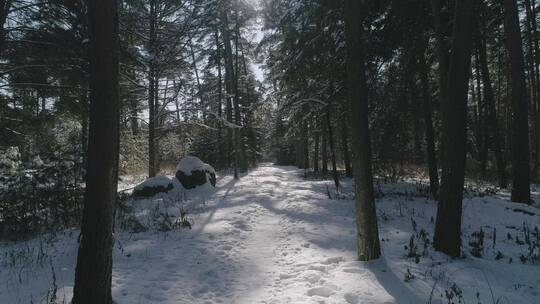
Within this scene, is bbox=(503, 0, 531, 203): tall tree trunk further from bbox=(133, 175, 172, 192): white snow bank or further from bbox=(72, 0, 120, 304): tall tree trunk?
bbox=(133, 175, 172, 192): white snow bank


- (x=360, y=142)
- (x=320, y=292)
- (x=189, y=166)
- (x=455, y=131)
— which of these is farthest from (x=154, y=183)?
(x=455, y=131)

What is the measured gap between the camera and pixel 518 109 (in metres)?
9.53

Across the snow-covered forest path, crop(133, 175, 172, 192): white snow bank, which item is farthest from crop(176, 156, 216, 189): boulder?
the snow-covered forest path

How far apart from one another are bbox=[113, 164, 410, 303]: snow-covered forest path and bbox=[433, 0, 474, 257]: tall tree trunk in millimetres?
1421

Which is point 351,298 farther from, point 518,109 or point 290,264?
point 518,109

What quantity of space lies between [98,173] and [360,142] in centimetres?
372

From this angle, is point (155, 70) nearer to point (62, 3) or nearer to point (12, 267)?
point (62, 3)

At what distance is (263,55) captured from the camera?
2175cm

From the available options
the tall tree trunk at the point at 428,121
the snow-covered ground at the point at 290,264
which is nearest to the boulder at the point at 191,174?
the snow-covered ground at the point at 290,264

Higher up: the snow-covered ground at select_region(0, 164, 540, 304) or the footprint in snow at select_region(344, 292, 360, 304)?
the snow-covered ground at select_region(0, 164, 540, 304)

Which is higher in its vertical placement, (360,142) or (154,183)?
(360,142)

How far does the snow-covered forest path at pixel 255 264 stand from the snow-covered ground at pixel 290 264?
0.6 inches

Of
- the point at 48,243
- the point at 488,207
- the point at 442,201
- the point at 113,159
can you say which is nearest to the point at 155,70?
the point at 48,243

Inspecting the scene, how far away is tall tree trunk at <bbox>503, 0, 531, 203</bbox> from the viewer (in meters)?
9.29
